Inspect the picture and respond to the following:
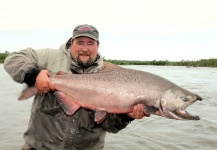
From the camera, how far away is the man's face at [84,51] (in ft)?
13.9

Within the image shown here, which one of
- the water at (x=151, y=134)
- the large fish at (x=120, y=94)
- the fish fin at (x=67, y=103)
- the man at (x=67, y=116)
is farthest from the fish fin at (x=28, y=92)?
the water at (x=151, y=134)

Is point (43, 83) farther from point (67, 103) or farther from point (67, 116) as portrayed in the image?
point (67, 116)

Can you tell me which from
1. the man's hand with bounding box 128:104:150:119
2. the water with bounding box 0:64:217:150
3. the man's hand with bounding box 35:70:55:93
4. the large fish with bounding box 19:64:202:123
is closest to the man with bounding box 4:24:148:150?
the man's hand with bounding box 128:104:150:119

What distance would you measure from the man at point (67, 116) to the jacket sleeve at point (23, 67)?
1 cm

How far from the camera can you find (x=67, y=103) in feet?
12.6

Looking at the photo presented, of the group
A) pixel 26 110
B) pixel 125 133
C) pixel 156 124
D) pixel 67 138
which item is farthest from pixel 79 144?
pixel 26 110

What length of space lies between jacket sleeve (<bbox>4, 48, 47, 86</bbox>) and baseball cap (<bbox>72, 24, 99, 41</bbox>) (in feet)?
2.21

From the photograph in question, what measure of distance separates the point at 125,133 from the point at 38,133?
439 cm

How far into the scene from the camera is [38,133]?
A: 4281mm

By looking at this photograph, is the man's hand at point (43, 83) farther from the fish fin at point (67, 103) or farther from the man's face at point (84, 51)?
the man's face at point (84, 51)

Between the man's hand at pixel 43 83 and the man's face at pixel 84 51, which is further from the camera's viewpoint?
the man's face at pixel 84 51

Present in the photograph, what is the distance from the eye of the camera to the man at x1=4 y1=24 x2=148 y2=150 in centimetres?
418

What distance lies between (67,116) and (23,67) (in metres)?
0.91

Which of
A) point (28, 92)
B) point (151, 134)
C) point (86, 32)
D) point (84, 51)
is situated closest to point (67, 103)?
point (28, 92)
